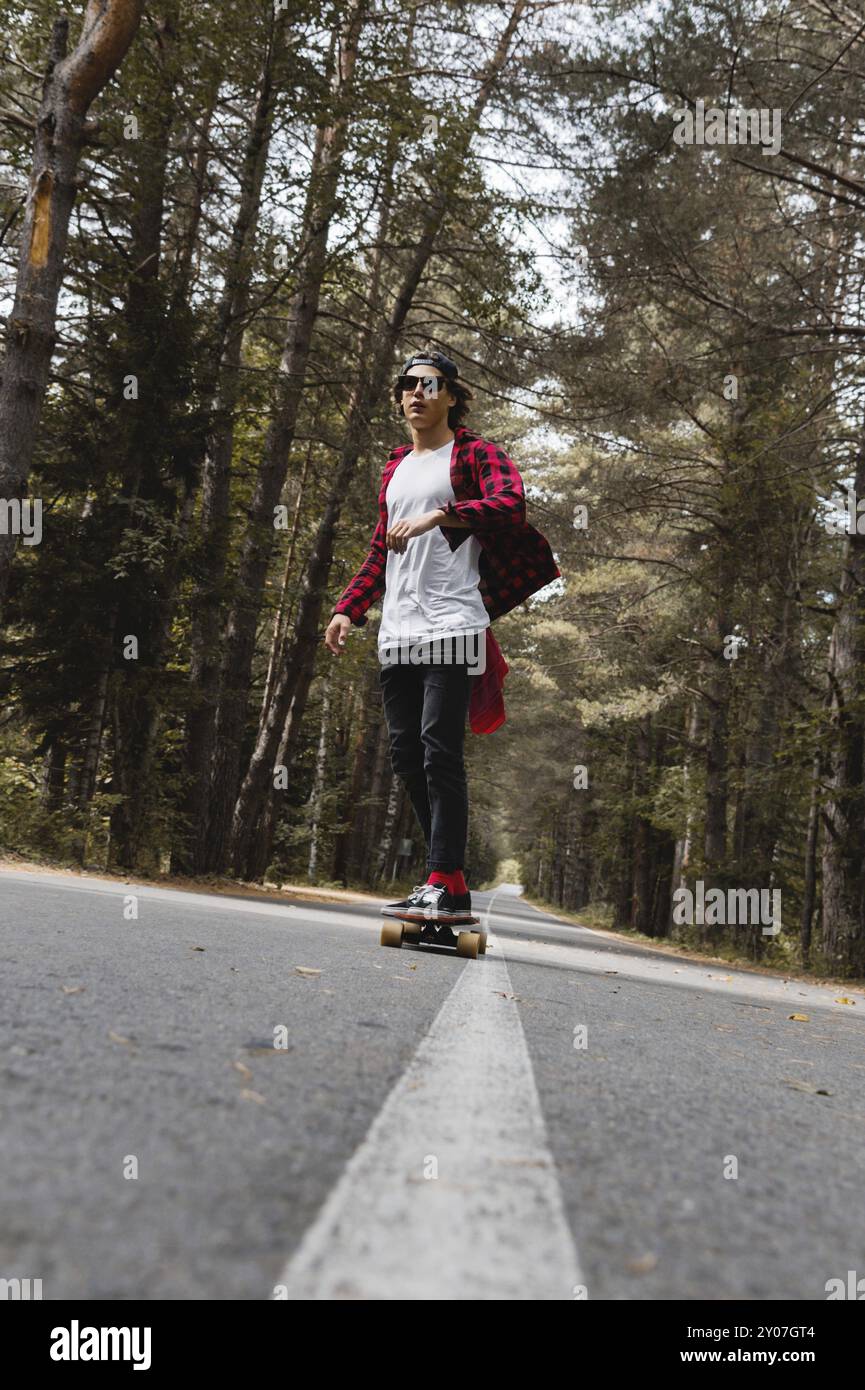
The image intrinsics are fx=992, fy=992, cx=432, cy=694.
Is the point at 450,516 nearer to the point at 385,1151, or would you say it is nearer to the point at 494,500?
the point at 494,500

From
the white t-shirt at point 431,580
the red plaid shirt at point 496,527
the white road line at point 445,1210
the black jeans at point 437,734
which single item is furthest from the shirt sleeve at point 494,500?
the white road line at point 445,1210

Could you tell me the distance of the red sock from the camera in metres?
4.75

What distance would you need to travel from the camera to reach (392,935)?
4.85 m

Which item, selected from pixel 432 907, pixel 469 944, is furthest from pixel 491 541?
pixel 469 944

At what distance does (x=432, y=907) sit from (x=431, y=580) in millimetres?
1573

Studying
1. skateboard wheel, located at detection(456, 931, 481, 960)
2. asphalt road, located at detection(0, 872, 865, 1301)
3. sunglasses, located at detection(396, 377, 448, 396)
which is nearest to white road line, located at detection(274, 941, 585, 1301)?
asphalt road, located at detection(0, 872, 865, 1301)

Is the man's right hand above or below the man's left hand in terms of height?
below

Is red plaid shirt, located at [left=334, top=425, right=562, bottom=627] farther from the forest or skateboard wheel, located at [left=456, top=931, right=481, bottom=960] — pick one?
the forest

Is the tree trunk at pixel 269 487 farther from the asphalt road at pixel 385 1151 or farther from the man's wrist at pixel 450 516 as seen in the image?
the asphalt road at pixel 385 1151

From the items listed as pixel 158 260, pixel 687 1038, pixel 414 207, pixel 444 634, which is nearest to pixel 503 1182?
pixel 687 1038

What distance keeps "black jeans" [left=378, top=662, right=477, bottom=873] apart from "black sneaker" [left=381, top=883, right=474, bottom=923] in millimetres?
122

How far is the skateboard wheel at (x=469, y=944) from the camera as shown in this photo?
15.7ft

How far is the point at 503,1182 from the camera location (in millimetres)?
1242
